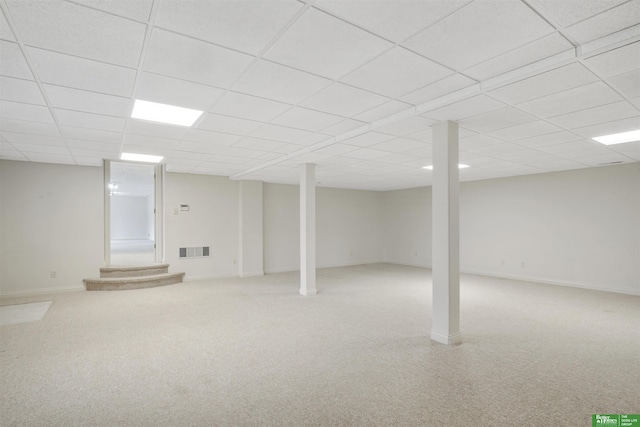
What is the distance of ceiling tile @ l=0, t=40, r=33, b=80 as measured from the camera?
2.19 m

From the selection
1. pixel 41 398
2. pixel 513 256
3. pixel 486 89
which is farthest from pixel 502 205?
pixel 41 398

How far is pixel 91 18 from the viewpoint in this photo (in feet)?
6.25

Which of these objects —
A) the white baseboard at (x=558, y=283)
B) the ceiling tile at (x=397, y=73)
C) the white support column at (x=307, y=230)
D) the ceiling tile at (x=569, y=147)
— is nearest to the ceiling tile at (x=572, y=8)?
the ceiling tile at (x=397, y=73)

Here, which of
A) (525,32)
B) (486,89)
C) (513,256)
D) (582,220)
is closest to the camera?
(525,32)

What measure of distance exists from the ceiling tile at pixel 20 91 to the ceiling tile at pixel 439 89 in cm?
334

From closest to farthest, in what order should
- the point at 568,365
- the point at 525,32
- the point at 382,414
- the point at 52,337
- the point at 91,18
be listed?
1. the point at 91,18
2. the point at 525,32
3. the point at 382,414
4. the point at 568,365
5. the point at 52,337

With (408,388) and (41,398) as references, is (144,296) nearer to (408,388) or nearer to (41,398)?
(41,398)

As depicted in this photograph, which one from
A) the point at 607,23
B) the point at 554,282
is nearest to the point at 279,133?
the point at 607,23

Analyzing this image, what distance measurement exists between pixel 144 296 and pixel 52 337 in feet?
7.19

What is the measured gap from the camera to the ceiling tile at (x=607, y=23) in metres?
1.81

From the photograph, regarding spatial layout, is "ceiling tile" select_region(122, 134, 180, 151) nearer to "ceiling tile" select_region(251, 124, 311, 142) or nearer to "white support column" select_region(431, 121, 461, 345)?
"ceiling tile" select_region(251, 124, 311, 142)

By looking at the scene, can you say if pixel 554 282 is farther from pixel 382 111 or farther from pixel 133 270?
pixel 133 270

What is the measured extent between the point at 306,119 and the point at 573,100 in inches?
105

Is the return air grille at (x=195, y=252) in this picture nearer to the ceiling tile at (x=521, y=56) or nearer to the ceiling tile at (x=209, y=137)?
the ceiling tile at (x=209, y=137)
